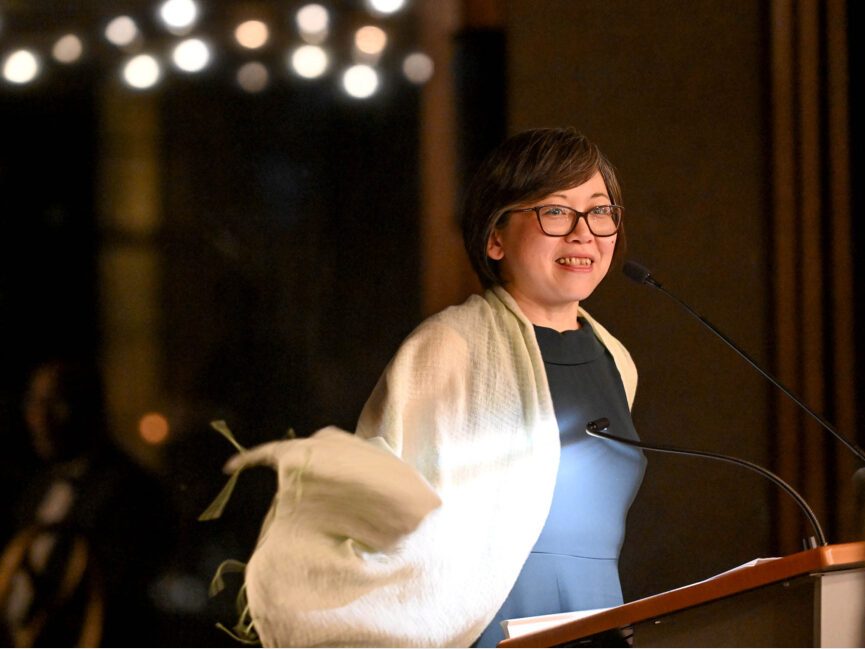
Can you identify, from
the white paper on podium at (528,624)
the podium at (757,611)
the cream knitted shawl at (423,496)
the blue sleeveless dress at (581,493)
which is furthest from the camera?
the blue sleeveless dress at (581,493)

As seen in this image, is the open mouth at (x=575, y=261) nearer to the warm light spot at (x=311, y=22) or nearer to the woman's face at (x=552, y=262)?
the woman's face at (x=552, y=262)

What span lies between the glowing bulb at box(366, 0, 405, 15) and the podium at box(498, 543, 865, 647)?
1152mm

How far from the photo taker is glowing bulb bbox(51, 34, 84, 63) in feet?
6.10

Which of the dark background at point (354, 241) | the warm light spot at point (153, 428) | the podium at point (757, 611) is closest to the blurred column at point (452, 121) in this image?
the dark background at point (354, 241)

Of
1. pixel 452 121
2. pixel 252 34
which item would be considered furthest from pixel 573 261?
pixel 252 34

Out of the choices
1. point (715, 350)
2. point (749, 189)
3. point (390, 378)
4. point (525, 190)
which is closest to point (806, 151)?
point (749, 189)

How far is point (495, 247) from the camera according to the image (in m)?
1.60

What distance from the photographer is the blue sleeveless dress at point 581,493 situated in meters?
1.46

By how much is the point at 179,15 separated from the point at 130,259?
431 mm

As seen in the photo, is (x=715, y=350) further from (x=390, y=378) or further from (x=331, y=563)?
(x=331, y=563)

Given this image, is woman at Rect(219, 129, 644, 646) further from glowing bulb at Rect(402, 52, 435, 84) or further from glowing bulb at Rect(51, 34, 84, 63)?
glowing bulb at Rect(51, 34, 84, 63)

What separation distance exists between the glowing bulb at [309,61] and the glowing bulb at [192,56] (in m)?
0.15

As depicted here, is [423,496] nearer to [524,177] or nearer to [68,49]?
[524,177]

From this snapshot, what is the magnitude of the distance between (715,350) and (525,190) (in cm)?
40
